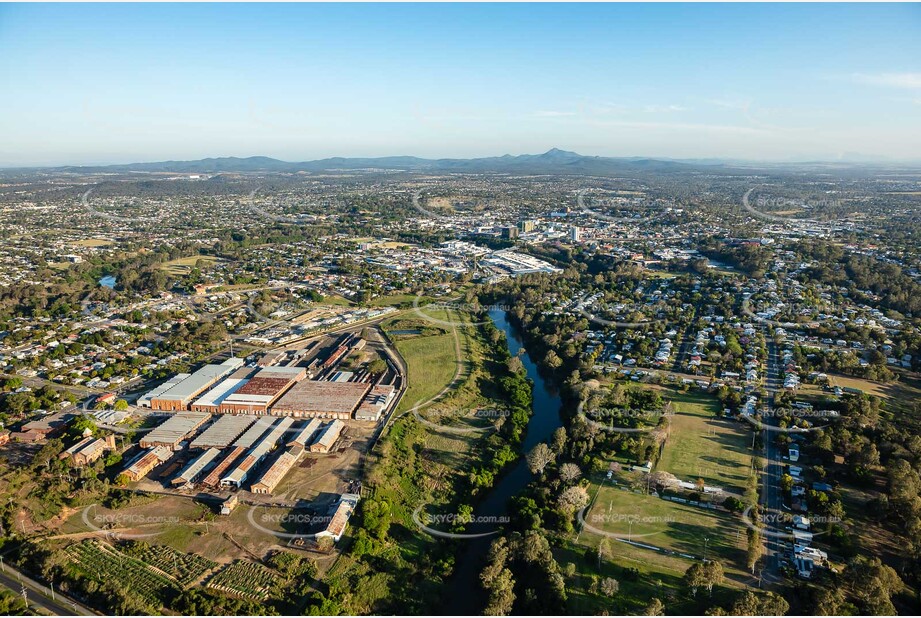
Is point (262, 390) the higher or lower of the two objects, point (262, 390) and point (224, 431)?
the higher

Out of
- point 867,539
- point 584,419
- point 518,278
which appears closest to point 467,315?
point 518,278

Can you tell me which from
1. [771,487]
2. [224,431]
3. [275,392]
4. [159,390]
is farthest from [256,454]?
[771,487]

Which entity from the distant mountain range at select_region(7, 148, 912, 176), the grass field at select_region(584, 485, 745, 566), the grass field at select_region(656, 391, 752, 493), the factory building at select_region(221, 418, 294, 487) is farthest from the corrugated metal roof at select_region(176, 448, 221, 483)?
the distant mountain range at select_region(7, 148, 912, 176)

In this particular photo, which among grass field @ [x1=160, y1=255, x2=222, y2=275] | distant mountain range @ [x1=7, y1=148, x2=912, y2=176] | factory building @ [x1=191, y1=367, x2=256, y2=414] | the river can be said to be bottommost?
the river

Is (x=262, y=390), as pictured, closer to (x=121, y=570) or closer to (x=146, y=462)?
(x=146, y=462)

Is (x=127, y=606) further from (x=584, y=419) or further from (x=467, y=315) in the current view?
(x=467, y=315)

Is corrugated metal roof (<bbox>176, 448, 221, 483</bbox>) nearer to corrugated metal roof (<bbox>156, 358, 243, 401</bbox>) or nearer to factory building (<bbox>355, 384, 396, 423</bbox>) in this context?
corrugated metal roof (<bbox>156, 358, 243, 401</bbox>)
